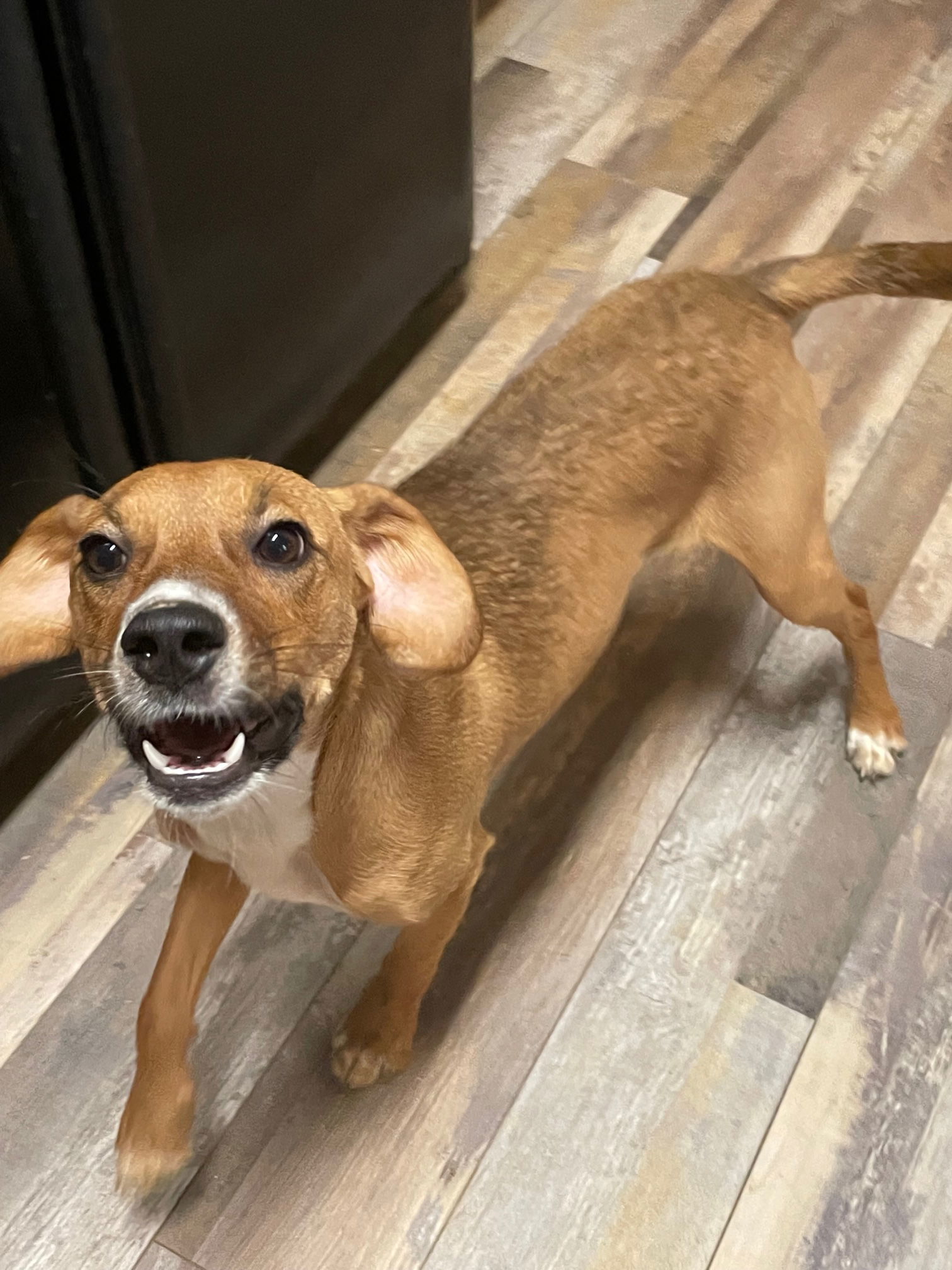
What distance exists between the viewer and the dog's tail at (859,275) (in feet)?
6.14

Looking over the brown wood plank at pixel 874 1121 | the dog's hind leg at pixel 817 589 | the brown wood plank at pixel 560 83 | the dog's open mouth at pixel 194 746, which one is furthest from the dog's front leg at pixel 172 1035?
the brown wood plank at pixel 560 83

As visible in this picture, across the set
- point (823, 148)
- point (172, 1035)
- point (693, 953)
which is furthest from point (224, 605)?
point (823, 148)

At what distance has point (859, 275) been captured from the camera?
1.94 metres

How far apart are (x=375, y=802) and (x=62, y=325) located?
3.05 feet

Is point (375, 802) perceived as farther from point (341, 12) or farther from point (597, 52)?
point (597, 52)

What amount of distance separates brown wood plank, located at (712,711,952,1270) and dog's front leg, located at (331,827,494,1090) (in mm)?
587

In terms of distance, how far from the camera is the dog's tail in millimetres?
1871

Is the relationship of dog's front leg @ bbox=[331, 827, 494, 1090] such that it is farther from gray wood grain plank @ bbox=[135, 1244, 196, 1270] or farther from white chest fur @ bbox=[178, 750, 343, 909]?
gray wood grain plank @ bbox=[135, 1244, 196, 1270]

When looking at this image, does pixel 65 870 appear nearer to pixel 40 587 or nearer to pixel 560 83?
pixel 40 587

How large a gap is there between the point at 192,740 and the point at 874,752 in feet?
4.63

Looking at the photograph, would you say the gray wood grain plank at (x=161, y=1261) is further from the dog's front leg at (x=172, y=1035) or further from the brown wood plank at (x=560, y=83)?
the brown wood plank at (x=560, y=83)

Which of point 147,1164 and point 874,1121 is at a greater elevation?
point 147,1164

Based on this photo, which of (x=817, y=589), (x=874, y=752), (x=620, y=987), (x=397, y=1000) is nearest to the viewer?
(x=397, y=1000)

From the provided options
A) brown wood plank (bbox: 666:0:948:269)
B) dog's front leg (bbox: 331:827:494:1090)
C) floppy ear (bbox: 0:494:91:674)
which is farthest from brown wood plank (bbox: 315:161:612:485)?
floppy ear (bbox: 0:494:91:674)
